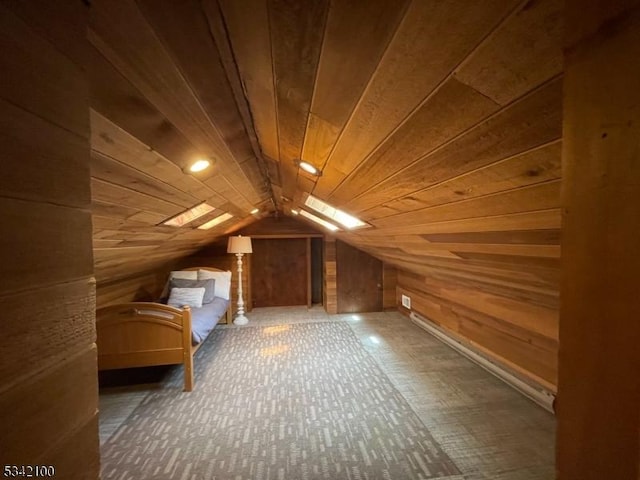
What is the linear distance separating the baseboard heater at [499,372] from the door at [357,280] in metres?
1.28

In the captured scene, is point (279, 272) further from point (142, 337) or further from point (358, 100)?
point (358, 100)

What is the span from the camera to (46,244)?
1.40ft

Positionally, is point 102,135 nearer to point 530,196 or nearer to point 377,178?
point 377,178

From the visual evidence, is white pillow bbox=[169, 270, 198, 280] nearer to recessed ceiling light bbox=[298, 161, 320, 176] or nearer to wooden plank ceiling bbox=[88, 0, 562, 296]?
wooden plank ceiling bbox=[88, 0, 562, 296]

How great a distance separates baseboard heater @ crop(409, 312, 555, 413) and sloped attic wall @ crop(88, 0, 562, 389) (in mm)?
1103

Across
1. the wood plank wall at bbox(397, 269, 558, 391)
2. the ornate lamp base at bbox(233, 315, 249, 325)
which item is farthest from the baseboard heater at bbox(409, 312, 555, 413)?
the ornate lamp base at bbox(233, 315, 249, 325)

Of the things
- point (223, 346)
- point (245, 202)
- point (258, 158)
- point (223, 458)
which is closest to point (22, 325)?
point (258, 158)

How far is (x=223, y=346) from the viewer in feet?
11.7

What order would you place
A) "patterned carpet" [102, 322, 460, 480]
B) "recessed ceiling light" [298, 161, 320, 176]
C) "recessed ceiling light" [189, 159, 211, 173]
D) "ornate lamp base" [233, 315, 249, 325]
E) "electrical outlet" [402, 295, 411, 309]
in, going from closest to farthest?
"recessed ceiling light" [189, 159, 211, 173] < "recessed ceiling light" [298, 161, 320, 176] < "patterned carpet" [102, 322, 460, 480] < "ornate lamp base" [233, 315, 249, 325] < "electrical outlet" [402, 295, 411, 309]

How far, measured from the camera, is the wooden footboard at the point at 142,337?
2.43 m

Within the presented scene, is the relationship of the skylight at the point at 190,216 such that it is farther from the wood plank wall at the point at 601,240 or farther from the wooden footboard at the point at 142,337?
the wood plank wall at the point at 601,240

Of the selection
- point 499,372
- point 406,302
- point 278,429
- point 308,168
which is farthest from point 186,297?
point 499,372

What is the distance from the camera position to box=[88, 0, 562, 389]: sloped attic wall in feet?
1.68

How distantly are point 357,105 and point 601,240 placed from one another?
0.61 m
